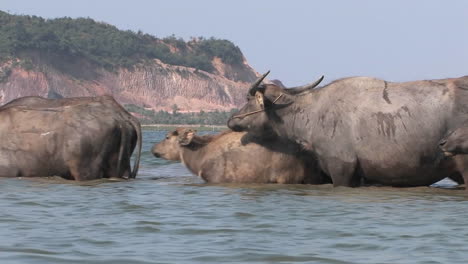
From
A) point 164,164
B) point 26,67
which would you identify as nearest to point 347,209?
point 164,164

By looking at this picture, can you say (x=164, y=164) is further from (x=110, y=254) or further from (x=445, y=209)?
(x=110, y=254)

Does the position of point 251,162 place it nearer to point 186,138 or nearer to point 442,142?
point 186,138

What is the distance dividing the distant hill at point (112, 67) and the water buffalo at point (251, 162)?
98.2m

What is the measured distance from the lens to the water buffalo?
1488 centimetres

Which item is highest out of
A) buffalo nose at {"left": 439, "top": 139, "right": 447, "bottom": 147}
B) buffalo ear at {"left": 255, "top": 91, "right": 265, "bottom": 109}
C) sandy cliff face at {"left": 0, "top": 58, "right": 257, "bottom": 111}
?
sandy cliff face at {"left": 0, "top": 58, "right": 257, "bottom": 111}

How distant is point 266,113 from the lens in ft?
49.9

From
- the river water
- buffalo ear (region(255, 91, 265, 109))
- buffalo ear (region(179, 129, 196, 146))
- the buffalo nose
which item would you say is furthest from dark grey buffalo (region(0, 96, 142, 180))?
the buffalo nose

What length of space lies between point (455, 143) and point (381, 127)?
4.54ft

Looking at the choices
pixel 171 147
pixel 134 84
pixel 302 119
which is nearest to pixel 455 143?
pixel 302 119

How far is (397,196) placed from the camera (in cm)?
1311

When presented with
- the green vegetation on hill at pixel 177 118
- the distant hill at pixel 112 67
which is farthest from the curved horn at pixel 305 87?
the distant hill at pixel 112 67

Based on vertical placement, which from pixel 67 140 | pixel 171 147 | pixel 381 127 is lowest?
pixel 171 147

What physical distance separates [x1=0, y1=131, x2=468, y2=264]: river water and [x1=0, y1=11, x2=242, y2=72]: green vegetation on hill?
110 meters

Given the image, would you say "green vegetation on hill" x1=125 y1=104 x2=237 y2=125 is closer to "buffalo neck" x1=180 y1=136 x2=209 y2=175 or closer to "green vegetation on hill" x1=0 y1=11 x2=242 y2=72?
"green vegetation on hill" x1=0 y1=11 x2=242 y2=72
